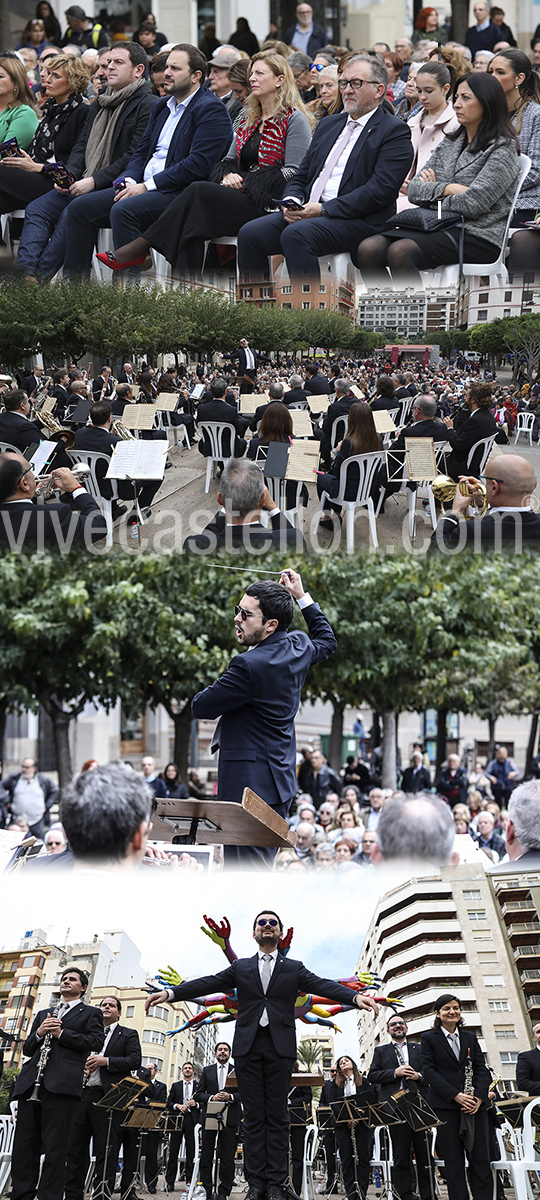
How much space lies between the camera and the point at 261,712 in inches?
241

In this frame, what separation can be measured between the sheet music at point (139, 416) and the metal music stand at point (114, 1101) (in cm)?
422

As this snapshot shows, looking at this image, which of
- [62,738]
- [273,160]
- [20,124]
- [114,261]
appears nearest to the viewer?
[273,160]

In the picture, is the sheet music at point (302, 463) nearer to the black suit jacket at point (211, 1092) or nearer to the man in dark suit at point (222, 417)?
the man in dark suit at point (222, 417)

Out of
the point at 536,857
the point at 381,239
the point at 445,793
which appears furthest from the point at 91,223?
the point at 445,793

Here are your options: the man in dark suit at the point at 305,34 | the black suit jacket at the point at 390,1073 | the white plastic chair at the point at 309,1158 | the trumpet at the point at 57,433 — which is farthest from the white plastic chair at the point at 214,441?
the man in dark suit at the point at 305,34

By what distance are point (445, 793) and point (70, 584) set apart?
5.64 m

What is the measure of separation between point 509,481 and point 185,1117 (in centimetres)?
440

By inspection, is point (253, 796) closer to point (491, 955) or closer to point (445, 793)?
point (491, 955)

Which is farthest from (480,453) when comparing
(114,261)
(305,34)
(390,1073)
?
(305,34)

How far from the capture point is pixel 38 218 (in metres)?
9.27

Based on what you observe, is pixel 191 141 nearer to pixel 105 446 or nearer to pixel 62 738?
pixel 105 446

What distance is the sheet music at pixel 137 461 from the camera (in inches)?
313

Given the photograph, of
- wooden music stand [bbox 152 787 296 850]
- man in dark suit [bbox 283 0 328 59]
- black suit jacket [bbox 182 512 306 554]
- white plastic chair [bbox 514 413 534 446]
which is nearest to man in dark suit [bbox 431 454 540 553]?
Result: white plastic chair [bbox 514 413 534 446]

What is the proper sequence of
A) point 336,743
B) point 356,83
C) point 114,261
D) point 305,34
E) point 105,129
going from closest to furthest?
point 356,83 → point 114,261 → point 105,129 → point 305,34 → point 336,743
